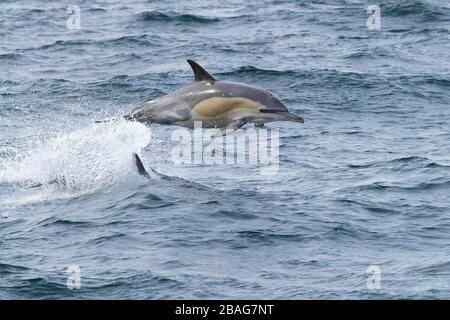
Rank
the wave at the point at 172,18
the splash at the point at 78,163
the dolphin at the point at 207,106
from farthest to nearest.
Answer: the wave at the point at 172,18
the splash at the point at 78,163
the dolphin at the point at 207,106

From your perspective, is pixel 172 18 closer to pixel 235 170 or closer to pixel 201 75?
pixel 235 170

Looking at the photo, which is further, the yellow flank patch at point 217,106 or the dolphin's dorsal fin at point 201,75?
the dolphin's dorsal fin at point 201,75

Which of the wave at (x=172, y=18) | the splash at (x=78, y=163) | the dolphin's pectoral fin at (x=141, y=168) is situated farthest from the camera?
the wave at (x=172, y=18)

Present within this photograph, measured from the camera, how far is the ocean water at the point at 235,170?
14.3 metres

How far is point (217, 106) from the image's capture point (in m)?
17.0

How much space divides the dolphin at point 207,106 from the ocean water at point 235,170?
4.23 ft

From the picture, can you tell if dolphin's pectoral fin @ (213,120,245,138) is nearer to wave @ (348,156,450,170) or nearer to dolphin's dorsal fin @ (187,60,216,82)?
dolphin's dorsal fin @ (187,60,216,82)

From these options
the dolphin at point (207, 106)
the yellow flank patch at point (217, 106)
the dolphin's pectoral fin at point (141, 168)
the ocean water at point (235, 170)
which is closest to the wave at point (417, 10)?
the ocean water at point (235, 170)

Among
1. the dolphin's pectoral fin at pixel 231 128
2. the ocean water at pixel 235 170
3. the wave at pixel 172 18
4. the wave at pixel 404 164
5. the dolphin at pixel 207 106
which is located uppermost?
the dolphin at pixel 207 106

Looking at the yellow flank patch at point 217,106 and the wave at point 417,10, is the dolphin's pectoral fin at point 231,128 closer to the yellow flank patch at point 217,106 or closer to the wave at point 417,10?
the yellow flank patch at point 217,106

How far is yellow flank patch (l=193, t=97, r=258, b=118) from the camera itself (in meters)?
16.9

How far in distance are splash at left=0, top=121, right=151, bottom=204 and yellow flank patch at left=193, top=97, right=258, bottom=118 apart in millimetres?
2053

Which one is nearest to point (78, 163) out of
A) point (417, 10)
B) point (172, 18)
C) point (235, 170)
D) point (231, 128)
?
point (235, 170)

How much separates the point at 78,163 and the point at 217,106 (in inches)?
120
